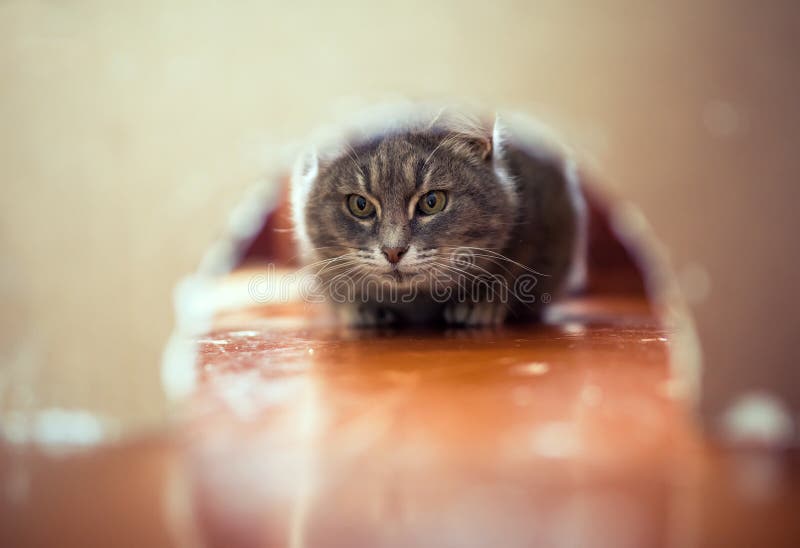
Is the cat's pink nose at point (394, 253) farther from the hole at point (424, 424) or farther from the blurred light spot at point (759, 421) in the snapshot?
the blurred light spot at point (759, 421)

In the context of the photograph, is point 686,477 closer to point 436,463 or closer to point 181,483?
point 436,463

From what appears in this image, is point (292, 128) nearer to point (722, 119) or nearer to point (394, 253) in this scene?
point (394, 253)

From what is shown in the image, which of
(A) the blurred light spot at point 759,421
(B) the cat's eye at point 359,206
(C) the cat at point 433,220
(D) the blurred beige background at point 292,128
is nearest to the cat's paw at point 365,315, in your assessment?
(C) the cat at point 433,220

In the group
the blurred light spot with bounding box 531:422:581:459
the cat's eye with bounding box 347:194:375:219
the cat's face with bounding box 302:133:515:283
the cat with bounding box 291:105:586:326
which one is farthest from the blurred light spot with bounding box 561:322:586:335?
the blurred light spot with bounding box 531:422:581:459

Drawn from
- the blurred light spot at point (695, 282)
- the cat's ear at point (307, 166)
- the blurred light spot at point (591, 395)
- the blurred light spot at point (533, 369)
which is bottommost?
the blurred light spot at point (591, 395)

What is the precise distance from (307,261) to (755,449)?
4.07 feet

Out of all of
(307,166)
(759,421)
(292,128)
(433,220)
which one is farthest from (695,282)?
(307,166)

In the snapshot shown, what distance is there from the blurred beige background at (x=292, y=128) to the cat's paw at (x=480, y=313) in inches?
23.5

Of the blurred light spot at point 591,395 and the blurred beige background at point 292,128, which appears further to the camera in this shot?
the blurred beige background at point 292,128

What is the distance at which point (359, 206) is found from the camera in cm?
170

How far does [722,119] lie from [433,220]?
676 mm

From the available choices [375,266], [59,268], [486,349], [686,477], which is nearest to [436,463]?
[686,477]

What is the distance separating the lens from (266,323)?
207 centimetres

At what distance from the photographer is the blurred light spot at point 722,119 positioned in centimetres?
126
